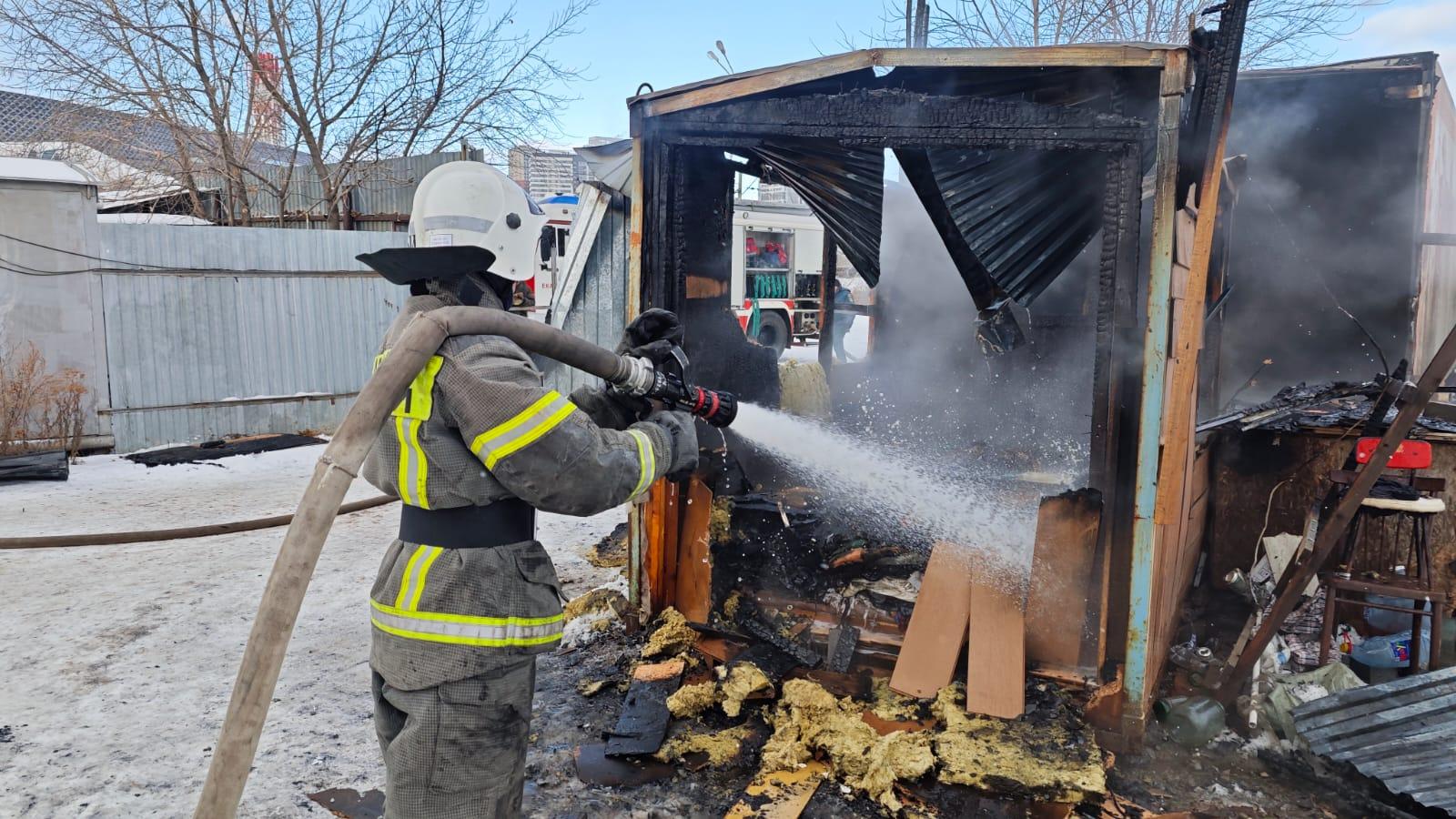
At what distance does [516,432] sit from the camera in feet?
7.18

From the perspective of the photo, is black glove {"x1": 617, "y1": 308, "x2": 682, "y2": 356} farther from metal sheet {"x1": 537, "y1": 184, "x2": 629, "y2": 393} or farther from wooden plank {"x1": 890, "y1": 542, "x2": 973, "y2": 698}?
metal sheet {"x1": 537, "y1": 184, "x2": 629, "y2": 393}

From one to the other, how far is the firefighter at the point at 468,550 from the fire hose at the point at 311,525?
0.07m

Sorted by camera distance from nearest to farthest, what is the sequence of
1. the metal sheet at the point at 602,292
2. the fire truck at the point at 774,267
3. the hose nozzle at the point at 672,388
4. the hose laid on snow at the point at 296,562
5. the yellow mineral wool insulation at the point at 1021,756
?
the hose laid on snow at the point at 296,562 < the hose nozzle at the point at 672,388 < the yellow mineral wool insulation at the point at 1021,756 < the metal sheet at the point at 602,292 < the fire truck at the point at 774,267

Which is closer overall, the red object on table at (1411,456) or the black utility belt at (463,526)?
the black utility belt at (463,526)

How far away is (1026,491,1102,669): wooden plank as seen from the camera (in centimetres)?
362

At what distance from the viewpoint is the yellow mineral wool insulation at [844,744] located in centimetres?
325

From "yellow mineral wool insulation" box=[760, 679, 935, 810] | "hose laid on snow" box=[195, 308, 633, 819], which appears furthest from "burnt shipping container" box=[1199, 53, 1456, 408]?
"hose laid on snow" box=[195, 308, 633, 819]

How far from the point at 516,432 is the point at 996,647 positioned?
2.53 meters

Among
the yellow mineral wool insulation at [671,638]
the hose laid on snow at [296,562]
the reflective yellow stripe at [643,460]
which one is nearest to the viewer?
the hose laid on snow at [296,562]

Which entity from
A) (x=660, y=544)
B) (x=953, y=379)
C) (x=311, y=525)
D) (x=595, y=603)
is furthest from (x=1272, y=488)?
(x=311, y=525)

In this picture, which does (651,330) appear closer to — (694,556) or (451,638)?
(451,638)

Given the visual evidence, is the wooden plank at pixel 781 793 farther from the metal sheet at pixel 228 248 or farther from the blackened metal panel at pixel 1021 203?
the metal sheet at pixel 228 248

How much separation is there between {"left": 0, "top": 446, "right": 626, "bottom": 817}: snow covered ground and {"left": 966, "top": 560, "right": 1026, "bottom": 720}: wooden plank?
1.85m

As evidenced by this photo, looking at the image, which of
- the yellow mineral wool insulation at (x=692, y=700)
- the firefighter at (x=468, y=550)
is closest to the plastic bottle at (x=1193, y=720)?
the yellow mineral wool insulation at (x=692, y=700)
